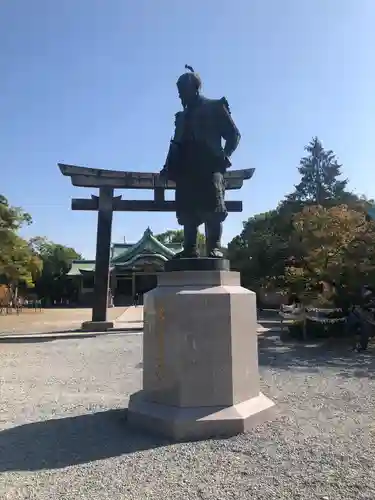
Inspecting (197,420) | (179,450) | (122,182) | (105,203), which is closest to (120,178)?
(122,182)

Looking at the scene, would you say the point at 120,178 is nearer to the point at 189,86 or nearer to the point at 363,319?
the point at 363,319

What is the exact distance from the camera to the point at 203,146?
4.86 metres

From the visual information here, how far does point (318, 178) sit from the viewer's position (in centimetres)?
4022

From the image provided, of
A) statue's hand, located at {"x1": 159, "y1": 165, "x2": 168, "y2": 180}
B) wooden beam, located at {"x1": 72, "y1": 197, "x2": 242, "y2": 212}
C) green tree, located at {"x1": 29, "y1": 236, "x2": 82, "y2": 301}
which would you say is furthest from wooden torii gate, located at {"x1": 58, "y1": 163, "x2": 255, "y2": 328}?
green tree, located at {"x1": 29, "y1": 236, "x2": 82, "y2": 301}

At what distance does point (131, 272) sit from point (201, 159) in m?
33.4

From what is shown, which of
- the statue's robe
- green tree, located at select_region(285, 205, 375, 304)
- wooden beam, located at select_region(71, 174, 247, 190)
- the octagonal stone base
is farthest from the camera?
wooden beam, located at select_region(71, 174, 247, 190)

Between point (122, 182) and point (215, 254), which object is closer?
point (215, 254)

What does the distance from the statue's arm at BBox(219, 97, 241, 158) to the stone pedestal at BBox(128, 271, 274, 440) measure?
62.1 inches

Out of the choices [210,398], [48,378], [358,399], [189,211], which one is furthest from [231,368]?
[48,378]

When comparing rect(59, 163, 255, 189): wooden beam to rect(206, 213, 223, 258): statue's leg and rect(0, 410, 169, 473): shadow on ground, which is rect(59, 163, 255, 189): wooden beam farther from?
rect(0, 410, 169, 473): shadow on ground

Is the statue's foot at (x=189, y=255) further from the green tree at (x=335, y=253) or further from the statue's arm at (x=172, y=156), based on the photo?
the green tree at (x=335, y=253)

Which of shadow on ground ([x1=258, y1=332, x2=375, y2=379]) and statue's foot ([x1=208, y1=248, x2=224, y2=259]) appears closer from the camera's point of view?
statue's foot ([x1=208, y1=248, x2=224, y2=259])

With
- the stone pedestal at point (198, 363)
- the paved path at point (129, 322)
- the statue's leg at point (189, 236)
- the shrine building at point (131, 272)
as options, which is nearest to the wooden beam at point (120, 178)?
the paved path at point (129, 322)

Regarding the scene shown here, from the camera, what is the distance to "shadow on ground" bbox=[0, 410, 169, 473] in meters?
3.38
